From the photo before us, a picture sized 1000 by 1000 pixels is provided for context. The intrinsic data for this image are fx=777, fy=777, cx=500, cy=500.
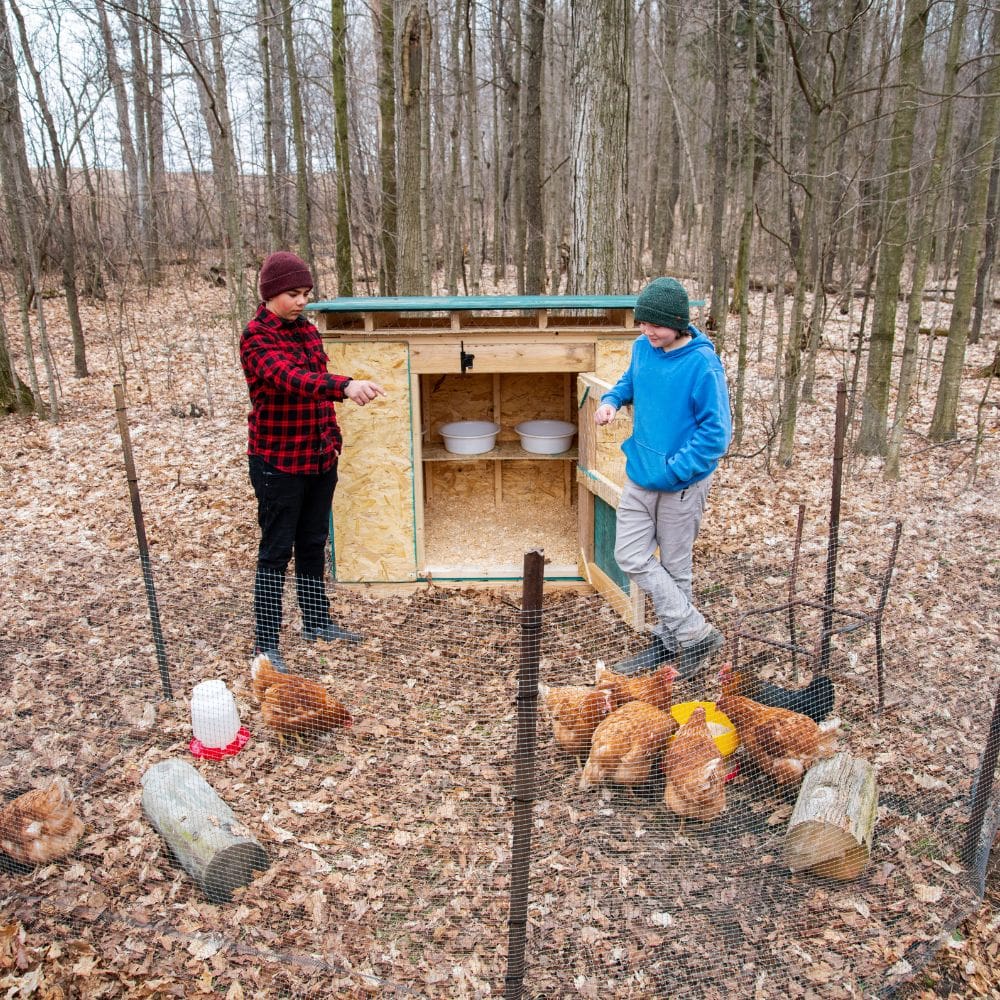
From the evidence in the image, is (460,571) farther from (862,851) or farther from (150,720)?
(862,851)

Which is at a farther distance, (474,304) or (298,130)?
(298,130)

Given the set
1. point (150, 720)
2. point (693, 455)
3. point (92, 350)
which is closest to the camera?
point (693, 455)

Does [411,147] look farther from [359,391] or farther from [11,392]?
[11,392]

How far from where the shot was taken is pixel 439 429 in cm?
566

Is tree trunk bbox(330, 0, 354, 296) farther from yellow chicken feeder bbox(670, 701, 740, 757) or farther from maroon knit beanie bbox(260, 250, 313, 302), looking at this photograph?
yellow chicken feeder bbox(670, 701, 740, 757)

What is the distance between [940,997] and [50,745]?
341 cm

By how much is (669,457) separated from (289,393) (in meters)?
1.82

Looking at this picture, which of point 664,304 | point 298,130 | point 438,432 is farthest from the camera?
point 298,130

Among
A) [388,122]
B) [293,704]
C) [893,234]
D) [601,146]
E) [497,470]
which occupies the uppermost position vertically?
[388,122]

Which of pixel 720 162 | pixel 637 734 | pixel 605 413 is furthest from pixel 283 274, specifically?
pixel 720 162

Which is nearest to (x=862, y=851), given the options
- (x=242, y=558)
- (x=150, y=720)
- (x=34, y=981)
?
(x=34, y=981)

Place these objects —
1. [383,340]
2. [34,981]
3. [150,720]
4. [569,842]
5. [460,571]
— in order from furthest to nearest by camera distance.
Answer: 1. [460,571]
2. [383,340]
3. [150,720]
4. [569,842]
5. [34,981]

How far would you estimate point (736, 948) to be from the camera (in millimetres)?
2389

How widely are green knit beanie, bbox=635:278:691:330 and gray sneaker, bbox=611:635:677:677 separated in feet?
4.84
